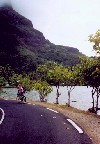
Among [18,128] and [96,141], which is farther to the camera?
[18,128]

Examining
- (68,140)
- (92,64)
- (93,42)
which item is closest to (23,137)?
(68,140)

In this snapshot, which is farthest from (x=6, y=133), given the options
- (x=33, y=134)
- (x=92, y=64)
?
(x=92, y=64)

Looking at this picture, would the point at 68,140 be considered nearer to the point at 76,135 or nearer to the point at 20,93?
the point at 76,135

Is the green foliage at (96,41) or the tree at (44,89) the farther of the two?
the tree at (44,89)

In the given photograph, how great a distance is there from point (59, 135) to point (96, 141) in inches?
57.4

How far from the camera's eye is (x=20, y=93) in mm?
33438

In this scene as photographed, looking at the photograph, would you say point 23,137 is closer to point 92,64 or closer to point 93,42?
point 93,42

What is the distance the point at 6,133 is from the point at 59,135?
2.16 metres

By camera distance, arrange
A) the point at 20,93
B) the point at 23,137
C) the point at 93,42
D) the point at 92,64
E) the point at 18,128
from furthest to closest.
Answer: the point at 20,93, the point at 92,64, the point at 93,42, the point at 18,128, the point at 23,137

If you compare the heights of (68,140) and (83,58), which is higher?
(83,58)

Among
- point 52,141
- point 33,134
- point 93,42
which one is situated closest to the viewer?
point 52,141

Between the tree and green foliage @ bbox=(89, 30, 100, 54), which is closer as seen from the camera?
green foliage @ bbox=(89, 30, 100, 54)

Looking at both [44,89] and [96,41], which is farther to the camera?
[44,89]

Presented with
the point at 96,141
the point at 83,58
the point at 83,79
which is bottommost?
the point at 96,141
